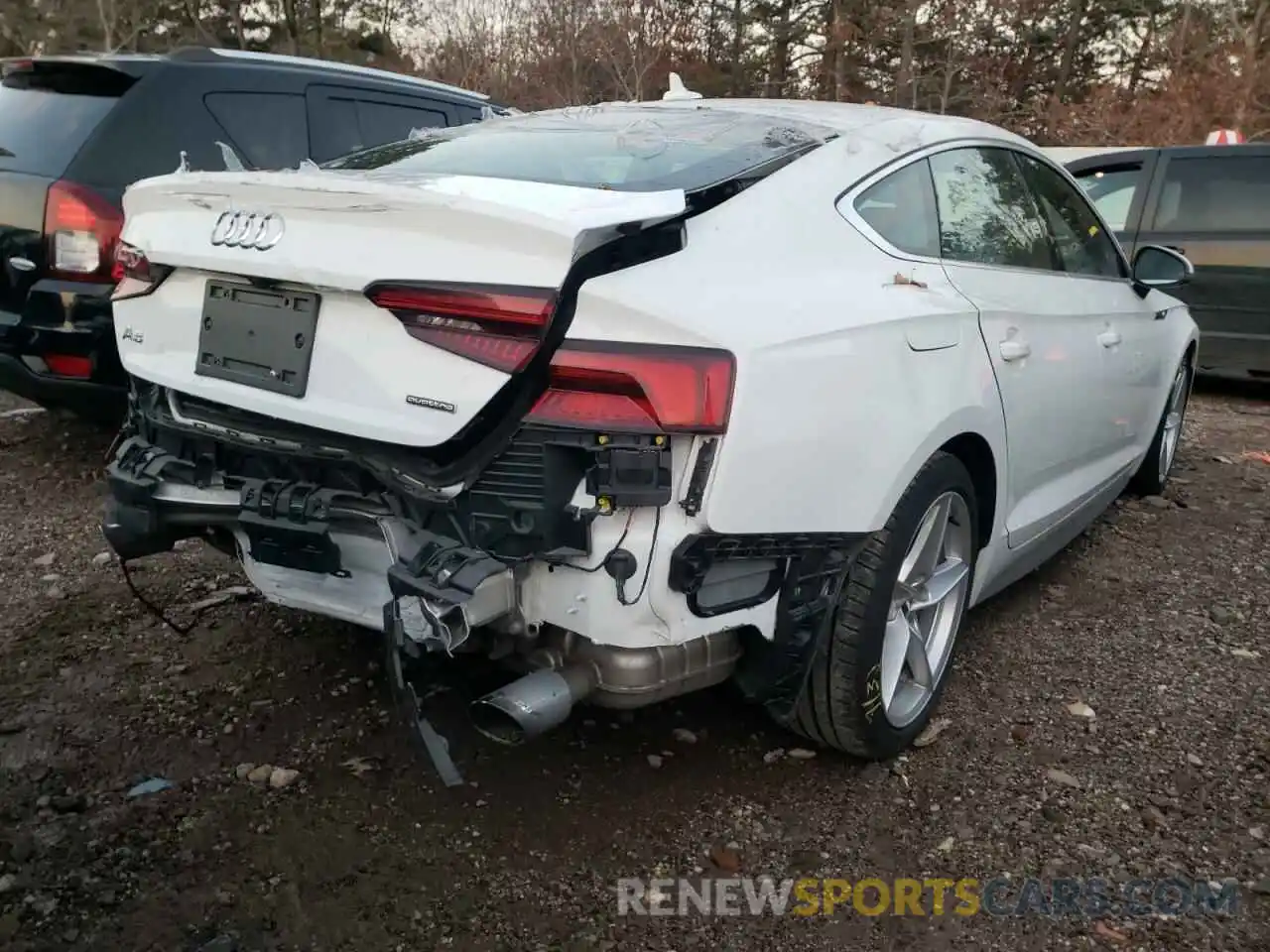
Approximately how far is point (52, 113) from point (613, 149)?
298 cm

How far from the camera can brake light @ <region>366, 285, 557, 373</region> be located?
1.84 metres

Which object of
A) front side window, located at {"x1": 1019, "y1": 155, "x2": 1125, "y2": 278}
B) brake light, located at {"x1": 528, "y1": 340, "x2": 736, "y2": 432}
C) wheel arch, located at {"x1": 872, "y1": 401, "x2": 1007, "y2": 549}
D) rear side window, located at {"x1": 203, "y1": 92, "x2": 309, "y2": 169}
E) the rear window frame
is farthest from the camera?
rear side window, located at {"x1": 203, "y1": 92, "x2": 309, "y2": 169}

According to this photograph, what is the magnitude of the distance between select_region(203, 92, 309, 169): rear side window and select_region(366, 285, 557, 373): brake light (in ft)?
9.87

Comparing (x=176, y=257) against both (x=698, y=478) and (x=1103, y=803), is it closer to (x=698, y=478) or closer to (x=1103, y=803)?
(x=698, y=478)

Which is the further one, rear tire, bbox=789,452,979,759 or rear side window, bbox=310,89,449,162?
rear side window, bbox=310,89,449,162

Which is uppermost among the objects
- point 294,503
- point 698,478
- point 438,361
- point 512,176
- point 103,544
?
point 512,176

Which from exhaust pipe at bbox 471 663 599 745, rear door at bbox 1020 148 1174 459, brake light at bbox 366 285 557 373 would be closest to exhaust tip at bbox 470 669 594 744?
exhaust pipe at bbox 471 663 599 745

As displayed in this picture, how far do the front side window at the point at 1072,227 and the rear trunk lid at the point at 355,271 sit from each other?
194cm

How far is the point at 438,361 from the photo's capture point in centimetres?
192

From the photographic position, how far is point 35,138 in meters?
4.20

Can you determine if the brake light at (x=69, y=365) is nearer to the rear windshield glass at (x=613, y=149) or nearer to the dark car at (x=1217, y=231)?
the rear windshield glass at (x=613, y=149)

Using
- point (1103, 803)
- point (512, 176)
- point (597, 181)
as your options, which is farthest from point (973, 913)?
point (512, 176)

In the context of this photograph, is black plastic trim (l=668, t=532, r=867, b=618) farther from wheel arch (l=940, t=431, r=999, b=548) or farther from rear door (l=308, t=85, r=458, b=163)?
rear door (l=308, t=85, r=458, b=163)

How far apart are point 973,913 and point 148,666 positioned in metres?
2.31
